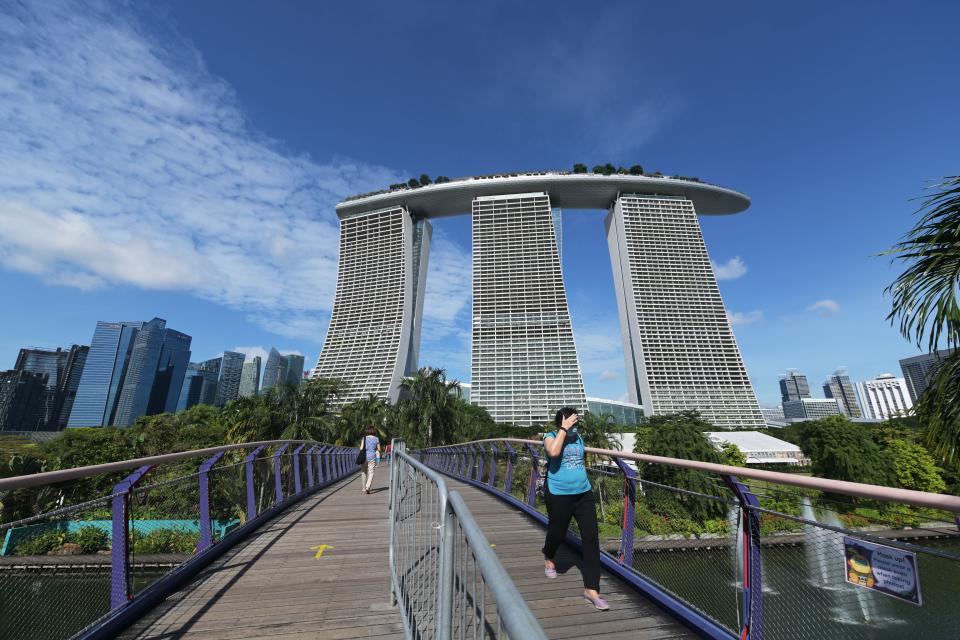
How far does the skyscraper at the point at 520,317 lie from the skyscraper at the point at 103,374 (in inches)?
7388

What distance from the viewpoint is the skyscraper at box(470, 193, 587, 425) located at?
72875 mm

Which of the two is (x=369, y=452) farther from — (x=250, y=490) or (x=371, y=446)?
(x=250, y=490)

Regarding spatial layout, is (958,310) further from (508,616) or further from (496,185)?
(496,185)

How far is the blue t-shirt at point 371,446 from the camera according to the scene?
34.5 ft

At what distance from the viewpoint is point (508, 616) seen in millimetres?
1041

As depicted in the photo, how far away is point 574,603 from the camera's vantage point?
3709mm

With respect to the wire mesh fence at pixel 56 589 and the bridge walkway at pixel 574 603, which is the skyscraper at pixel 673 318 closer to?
the bridge walkway at pixel 574 603

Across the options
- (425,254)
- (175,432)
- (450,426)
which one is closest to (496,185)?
(425,254)

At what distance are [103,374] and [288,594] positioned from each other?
25214cm

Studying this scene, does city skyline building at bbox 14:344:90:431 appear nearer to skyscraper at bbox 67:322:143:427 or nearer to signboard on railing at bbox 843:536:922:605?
skyscraper at bbox 67:322:143:427

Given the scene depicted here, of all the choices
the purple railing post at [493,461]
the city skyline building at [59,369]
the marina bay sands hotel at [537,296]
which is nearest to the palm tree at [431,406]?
the purple railing post at [493,461]

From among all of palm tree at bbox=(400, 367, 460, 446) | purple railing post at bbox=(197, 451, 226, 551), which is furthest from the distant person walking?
palm tree at bbox=(400, 367, 460, 446)

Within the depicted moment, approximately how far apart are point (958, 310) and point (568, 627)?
16.3 ft

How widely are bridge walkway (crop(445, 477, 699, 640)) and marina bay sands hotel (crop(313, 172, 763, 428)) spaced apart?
63547mm
